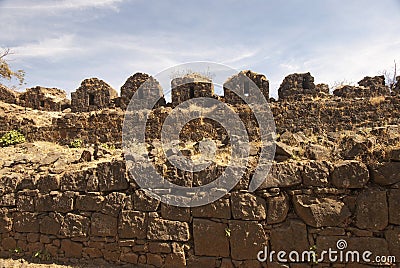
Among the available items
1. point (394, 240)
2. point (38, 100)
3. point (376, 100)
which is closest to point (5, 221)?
point (394, 240)


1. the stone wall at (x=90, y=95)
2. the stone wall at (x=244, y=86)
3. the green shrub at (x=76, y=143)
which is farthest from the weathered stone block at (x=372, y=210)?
the stone wall at (x=90, y=95)

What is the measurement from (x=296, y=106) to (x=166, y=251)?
7.59 metres

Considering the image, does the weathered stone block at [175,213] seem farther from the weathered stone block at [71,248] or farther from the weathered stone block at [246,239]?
the weathered stone block at [71,248]

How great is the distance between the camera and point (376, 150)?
446 cm

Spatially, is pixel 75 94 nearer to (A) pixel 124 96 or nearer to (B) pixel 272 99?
(A) pixel 124 96

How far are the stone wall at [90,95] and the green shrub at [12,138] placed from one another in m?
2.09

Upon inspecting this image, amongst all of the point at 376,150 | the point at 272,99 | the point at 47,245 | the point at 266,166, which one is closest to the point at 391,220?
the point at 376,150

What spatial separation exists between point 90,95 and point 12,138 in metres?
3.11

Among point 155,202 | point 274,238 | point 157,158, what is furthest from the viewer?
point 157,158

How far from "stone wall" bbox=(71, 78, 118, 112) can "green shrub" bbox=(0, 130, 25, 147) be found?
2088mm

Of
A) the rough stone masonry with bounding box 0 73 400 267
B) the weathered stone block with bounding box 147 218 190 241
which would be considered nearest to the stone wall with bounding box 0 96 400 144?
the rough stone masonry with bounding box 0 73 400 267

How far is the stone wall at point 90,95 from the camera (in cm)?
1197

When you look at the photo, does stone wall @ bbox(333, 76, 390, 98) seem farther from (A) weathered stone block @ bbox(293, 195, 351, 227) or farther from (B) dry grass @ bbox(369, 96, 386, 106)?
(A) weathered stone block @ bbox(293, 195, 351, 227)

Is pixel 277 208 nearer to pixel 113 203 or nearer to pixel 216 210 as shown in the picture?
pixel 216 210
